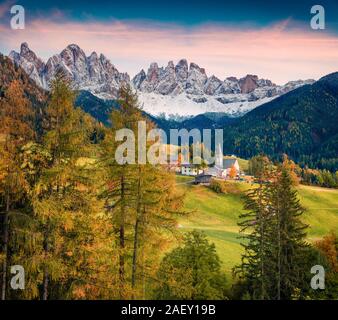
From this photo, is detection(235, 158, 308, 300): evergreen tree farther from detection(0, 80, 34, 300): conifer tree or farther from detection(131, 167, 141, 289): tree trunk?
detection(0, 80, 34, 300): conifer tree

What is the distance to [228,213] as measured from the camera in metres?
98.1

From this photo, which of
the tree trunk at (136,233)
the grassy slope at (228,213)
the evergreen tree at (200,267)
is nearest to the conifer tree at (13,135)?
the tree trunk at (136,233)

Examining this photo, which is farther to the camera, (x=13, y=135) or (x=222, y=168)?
(x=222, y=168)

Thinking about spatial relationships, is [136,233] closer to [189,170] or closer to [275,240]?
[275,240]

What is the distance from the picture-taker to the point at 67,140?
20.0 metres

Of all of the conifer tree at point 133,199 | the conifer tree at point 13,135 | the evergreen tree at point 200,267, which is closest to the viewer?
the conifer tree at point 13,135

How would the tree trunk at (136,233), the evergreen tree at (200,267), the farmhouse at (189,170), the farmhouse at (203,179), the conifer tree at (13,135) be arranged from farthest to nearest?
the farmhouse at (189,170) < the farmhouse at (203,179) < the evergreen tree at (200,267) < the tree trunk at (136,233) < the conifer tree at (13,135)

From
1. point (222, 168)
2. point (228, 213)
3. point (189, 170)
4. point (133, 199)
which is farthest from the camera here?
point (222, 168)

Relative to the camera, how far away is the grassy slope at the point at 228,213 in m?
73.8

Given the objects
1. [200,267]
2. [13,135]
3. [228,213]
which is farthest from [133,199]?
[228,213]

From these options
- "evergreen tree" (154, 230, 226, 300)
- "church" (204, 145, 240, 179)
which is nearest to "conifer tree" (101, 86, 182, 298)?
"evergreen tree" (154, 230, 226, 300)

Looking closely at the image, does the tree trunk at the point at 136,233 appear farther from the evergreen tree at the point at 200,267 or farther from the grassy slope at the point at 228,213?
the grassy slope at the point at 228,213
